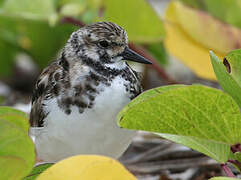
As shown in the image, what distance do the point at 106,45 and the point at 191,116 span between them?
2.44 feet

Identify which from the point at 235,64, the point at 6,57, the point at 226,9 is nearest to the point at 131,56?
the point at 235,64

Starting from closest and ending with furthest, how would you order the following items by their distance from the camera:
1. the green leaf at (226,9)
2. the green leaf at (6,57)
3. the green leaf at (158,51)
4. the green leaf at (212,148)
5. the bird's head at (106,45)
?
the green leaf at (212,148) → the bird's head at (106,45) → the green leaf at (226,9) → the green leaf at (158,51) → the green leaf at (6,57)

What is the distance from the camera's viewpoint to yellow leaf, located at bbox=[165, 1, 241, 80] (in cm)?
267

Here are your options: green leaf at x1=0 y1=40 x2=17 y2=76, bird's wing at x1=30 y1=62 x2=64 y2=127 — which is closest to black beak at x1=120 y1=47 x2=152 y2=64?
bird's wing at x1=30 y1=62 x2=64 y2=127

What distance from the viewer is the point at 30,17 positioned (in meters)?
3.01

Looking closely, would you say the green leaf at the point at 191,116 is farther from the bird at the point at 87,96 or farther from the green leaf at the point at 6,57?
the green leaf at the point at 6,57

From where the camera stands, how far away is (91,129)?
1.99m

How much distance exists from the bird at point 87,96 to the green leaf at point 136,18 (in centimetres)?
72

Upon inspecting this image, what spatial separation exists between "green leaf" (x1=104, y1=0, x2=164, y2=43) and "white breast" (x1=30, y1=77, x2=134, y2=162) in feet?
3.00

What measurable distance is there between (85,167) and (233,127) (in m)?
0.45

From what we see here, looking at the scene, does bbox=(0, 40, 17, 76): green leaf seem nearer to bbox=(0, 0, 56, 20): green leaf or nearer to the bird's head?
bbox=(0, 0, 56, 20): green leaf

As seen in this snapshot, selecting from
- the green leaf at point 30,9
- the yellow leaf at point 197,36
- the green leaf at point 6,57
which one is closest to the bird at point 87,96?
the yellow leaf at point 197,36

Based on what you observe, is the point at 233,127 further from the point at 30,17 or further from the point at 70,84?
the point at 30,17

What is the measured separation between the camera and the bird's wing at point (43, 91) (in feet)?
7.03
